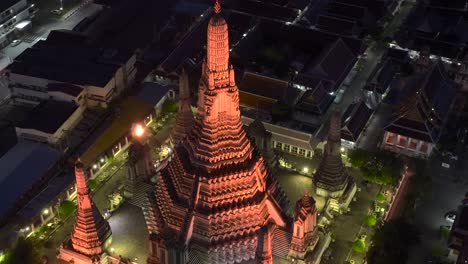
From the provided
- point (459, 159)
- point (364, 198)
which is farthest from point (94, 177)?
point (459, 159)

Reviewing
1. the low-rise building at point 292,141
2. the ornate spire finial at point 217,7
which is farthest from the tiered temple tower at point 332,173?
the ornate spire finial at point 217,7

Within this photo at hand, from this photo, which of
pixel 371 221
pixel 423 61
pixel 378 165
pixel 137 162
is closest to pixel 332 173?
pixel 371 221

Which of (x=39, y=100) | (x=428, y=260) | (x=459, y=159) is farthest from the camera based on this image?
(x=39, y=100)

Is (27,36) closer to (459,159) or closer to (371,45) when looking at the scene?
(371,45)

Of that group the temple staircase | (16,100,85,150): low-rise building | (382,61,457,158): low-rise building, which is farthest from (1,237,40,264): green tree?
(382,61,457,158): low-rise building

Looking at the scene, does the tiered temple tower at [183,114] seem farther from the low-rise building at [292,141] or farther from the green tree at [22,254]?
the green tree at [22,254]

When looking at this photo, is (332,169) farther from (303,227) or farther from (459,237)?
(459,237)

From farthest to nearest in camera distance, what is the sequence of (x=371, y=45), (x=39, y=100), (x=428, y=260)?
(x=371, y=45), (x=39, y=100), (x=428, y=260)
